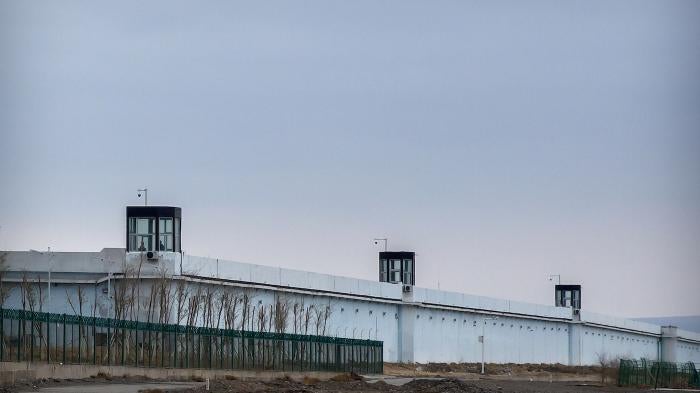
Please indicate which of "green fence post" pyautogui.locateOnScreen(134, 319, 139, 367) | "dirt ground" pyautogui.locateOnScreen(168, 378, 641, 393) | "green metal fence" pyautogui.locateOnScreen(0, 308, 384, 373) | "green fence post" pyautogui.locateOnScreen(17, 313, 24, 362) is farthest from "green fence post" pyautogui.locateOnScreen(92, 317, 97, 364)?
"dirt ground" pyautogui.locateOnScreen(168, 378, 641, 393)

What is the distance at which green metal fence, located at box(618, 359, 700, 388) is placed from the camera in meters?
87.9

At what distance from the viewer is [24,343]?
5009 cm

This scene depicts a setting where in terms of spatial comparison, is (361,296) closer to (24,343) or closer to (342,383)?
(342,383)

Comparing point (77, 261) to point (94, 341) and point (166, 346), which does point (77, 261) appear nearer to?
point (166, 346)

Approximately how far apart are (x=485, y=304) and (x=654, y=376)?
73.5 feet

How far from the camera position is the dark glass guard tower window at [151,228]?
73.2 meters

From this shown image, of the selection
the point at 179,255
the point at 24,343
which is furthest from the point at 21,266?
the point at 24,343

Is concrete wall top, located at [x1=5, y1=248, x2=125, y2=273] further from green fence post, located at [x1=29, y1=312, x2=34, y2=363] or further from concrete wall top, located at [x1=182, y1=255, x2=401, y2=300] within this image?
green fence post, located at [x1=29, y1=312, x2=34, y2=363]

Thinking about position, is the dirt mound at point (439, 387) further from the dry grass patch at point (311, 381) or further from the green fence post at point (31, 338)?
the green fence post at point (31, 338)

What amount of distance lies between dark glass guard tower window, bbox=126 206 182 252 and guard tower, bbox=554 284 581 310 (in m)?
73.6

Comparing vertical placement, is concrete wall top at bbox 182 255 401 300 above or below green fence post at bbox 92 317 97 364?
above

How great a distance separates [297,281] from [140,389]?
37531 mm

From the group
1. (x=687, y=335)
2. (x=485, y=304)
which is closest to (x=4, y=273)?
(x=485, y=304)

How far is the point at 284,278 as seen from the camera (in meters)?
81.8
